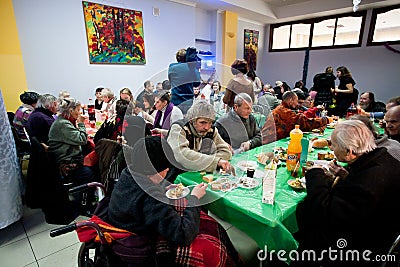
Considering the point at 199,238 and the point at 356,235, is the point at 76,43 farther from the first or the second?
the point at 356,235

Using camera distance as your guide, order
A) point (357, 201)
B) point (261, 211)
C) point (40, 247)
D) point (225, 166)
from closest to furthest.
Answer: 1. point (357, 201)
2. point (261, 211)
3. point (225, 166)
4. point (40, 247)

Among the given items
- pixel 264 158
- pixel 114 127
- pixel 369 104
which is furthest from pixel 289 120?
pixel 369 104

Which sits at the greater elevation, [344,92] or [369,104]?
[344,92]

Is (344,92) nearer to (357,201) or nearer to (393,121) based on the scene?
(393,121)

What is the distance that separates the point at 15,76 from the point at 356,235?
445cm

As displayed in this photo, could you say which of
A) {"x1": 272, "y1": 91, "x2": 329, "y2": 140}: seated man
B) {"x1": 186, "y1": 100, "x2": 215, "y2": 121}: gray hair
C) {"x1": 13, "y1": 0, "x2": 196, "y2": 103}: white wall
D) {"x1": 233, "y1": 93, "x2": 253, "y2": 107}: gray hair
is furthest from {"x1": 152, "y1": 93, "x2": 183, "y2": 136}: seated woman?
{"x1": 13, "y1": 0, "x2": 196, "y2": 103}: white wall

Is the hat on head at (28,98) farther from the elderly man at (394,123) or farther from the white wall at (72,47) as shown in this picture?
the elderly man at (394,123)

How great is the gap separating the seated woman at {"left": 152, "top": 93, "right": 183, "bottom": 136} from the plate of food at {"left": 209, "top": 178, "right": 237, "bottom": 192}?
65 cm

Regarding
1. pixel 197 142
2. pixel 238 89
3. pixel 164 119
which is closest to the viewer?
pixel 197 142

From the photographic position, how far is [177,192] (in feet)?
3.92

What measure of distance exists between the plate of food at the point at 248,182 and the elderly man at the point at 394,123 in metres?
1.25

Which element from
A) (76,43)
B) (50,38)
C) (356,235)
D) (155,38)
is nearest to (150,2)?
(155,38)

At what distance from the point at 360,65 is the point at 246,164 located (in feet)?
22.3

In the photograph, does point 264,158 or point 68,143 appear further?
point 68,143
